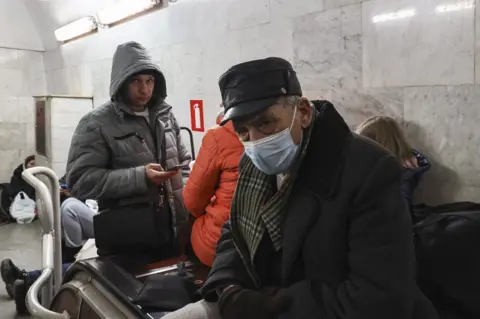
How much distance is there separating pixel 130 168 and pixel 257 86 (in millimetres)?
1276

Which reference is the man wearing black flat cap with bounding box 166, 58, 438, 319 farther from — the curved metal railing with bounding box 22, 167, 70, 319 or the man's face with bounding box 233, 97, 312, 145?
the curved metal railing with bounding box 22, 167, 70, 319

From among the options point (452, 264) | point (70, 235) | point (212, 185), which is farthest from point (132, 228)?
point (70, 235)

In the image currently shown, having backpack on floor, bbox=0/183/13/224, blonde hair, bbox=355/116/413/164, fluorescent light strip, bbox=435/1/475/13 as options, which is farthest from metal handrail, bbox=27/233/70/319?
backpack on floor, bbox=0/183/13/224

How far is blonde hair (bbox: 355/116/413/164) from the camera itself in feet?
7.42

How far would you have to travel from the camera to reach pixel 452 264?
1.64 m

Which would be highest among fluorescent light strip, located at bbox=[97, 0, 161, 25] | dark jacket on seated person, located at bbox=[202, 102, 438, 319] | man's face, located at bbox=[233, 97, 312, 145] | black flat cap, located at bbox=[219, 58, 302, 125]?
fluorescent light strip, located at bbox=[97, 0, 161, 25]

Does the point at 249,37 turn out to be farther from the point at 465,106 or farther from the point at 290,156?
the point at 290,156

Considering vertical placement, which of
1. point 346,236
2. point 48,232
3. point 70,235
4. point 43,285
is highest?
point 346,236

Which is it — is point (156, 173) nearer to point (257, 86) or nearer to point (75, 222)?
point (257, 86)

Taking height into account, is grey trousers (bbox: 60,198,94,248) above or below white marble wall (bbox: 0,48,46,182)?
below

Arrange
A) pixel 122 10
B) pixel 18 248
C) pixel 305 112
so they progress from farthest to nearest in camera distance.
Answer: pixel 18 248, pixel 122 10, pixel 305 112

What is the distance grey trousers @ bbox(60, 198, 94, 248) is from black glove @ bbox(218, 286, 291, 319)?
3.15 metres

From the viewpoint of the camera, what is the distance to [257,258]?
146cm

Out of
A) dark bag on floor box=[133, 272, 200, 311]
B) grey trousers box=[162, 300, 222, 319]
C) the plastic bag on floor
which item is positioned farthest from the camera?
the plastic bag on floor
